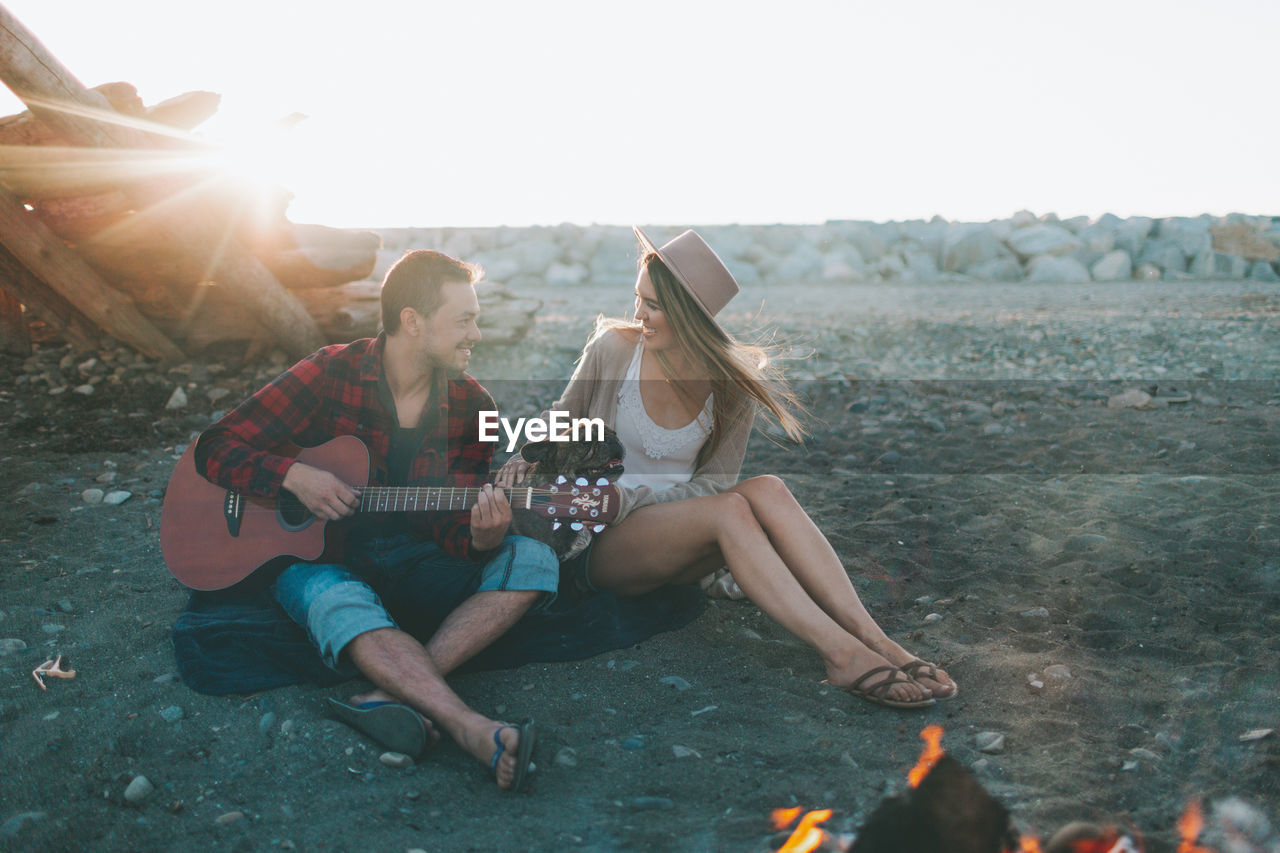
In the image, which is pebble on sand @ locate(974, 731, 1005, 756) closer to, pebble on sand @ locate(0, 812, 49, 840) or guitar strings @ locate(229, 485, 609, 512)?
guitar strings @ locate(229, 485, 609, 512)

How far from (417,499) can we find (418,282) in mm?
861

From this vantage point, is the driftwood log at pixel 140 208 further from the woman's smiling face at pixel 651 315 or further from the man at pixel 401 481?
the woman's smiling face at pixel 651 315

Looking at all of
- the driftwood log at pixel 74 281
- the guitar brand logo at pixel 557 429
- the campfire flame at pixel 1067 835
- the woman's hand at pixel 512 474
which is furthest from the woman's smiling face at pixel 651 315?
the driftwood log at pixel 74 281

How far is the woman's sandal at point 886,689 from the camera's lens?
316 cm

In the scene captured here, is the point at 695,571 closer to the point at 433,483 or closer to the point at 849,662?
the point at 849,662

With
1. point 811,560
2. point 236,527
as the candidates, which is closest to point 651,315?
point 811,560

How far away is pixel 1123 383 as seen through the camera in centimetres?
848

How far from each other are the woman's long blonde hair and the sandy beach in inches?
35.4

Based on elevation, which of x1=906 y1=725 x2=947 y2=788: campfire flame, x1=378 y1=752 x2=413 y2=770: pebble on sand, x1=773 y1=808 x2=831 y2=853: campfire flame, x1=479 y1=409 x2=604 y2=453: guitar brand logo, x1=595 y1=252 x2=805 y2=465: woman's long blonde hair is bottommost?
x1=378 y1=752 x2=413 y2=770: pebble on sand

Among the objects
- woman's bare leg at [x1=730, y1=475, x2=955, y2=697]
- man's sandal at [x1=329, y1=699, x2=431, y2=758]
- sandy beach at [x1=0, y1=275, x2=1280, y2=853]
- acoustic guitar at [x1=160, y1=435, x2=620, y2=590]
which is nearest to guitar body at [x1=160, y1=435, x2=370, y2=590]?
acoustic guitar at [x1=160, y1=435, x2=620, y2=590]

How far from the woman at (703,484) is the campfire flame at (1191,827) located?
0.83 m

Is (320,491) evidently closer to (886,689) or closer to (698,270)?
(698,270)

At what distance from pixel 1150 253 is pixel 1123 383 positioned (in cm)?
1239

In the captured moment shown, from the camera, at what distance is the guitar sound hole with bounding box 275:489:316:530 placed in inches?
137
